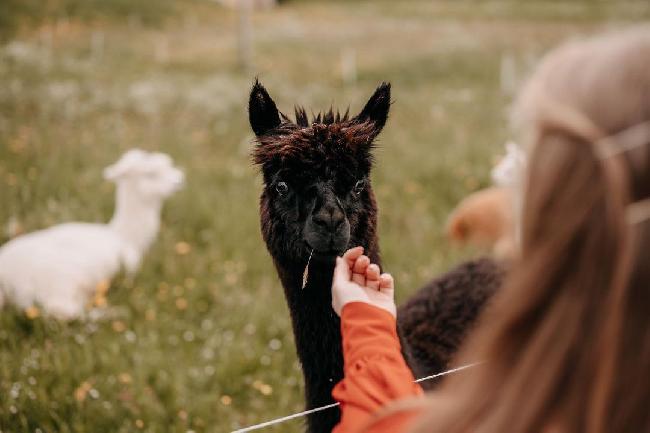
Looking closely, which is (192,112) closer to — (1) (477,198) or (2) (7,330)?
(1) (477,198)

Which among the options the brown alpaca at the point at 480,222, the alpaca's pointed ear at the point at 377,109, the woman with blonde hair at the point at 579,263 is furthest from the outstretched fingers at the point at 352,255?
the brown alpaca at the point at 480,222

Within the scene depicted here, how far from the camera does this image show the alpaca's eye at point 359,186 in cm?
238

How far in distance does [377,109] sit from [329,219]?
508mm

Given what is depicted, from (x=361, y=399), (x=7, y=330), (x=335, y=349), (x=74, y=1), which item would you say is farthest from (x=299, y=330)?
(x=74, y=1)

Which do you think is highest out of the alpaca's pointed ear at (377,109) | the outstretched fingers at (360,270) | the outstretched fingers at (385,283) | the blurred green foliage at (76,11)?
the blurred green foliage at (76,11)

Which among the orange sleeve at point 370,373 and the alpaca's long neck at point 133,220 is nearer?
the orange sleeve at point 370,373

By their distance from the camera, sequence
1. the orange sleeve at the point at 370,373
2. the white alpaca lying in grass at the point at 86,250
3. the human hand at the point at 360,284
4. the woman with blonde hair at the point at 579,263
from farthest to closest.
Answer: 1. the white alpaca lying in grass at the point at 86,250
2. the human hand at the point at 360,284
3. the orange sleeve at the point at 370,373
4. the woman with blonde hair at the point at 579,263

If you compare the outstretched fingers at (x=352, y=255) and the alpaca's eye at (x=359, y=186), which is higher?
the alpaca's eye at (x=359, y=186)

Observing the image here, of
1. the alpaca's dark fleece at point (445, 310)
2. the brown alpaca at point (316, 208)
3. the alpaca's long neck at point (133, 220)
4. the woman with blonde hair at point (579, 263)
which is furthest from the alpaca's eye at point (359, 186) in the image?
the alpaca's long neck at point (133, 220)

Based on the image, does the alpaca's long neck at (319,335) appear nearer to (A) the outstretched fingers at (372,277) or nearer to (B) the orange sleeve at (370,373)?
(A) the outstretched fingers at (372,277)

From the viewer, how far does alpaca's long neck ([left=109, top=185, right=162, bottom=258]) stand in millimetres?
5461

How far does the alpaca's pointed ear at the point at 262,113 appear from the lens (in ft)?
7.71

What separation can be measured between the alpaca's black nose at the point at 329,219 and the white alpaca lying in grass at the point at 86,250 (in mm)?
2941

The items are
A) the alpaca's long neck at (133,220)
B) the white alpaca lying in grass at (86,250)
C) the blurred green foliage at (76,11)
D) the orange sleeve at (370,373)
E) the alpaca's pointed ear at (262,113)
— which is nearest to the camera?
the orange sleeve at (370,373)
